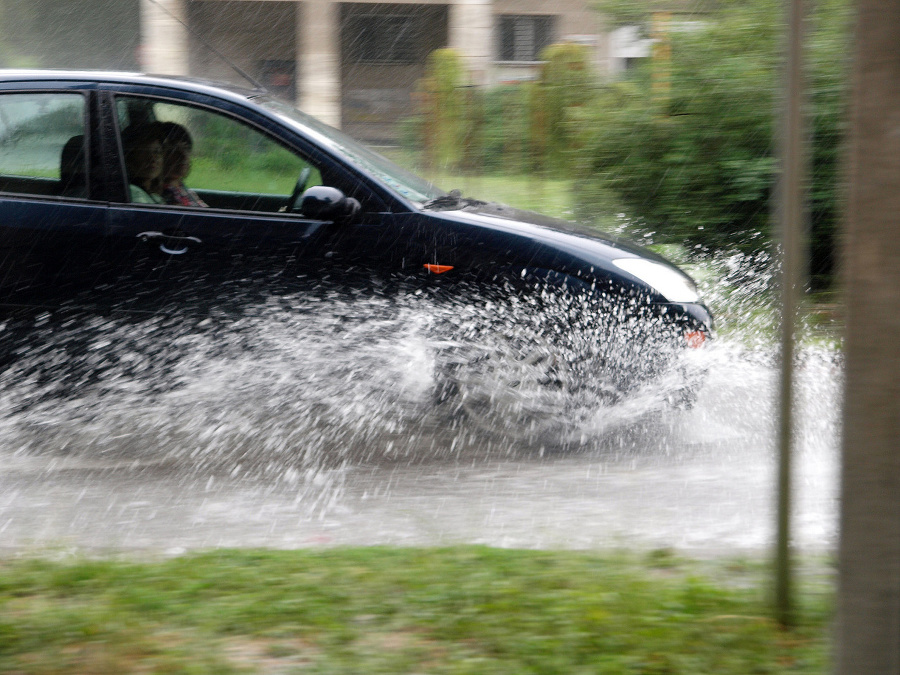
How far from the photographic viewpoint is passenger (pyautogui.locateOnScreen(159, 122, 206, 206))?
17.2ft

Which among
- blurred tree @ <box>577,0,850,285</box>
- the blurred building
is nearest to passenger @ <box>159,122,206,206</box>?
blurred tree @ <box>577,0,850,285</box>

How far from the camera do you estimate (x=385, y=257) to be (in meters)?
5.00

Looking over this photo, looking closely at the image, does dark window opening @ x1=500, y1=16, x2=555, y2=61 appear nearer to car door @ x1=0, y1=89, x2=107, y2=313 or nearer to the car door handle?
car door @ x1=0, y1=89, x2=107, y2=313

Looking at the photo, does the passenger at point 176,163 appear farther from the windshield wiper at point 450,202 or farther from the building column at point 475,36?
the building column at point 475,36

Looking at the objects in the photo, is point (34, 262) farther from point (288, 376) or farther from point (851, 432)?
point (851, 432)

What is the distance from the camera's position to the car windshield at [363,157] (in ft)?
17.4

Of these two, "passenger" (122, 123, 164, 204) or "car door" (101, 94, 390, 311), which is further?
"passenger" (122, 123, 164, 204)

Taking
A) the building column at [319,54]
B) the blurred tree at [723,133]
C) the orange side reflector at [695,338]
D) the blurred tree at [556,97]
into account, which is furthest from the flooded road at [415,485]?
the building column at [319,54]

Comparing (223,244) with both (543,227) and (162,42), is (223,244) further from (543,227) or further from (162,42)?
(162,42)

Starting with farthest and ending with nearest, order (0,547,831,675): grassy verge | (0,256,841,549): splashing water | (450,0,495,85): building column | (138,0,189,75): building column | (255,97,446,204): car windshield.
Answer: (138,0,189,75): building column
(450,0,495,85): building column
(255,97,446,204): car windshield
(0,256,841,549): splashing water
(0,547,831,675): grassy verge

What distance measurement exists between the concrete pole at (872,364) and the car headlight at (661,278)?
2.72 metres

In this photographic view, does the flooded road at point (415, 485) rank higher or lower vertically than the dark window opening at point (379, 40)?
lower

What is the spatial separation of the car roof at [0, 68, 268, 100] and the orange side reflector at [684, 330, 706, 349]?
8.27 feet

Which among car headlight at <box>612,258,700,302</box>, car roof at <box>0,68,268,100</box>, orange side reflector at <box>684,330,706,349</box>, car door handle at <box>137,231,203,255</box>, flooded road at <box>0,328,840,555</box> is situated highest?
car roof at <box>0,68,268,100</box>
